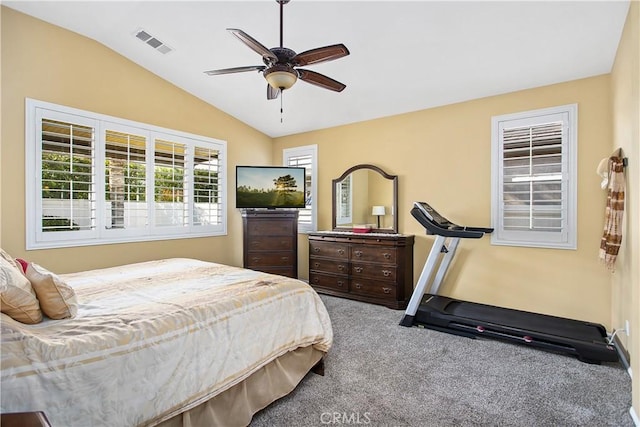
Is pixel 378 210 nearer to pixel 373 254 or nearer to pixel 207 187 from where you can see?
pixel 373 254

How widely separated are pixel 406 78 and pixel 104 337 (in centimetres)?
374

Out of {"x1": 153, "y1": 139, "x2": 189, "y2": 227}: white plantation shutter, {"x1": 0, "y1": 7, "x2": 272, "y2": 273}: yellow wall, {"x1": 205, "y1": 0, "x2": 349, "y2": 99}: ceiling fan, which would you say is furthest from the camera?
{"x1": 153, "y1": 139, "x2": 189, "y2": 227}: white plantation shutter

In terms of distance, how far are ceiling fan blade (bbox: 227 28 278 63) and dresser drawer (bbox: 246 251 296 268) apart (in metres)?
3.06

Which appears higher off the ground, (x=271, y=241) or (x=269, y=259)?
(x=271, y=241)

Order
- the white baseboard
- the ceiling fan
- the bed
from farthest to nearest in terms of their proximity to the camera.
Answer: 1. the ceiling fan
2. the white baseboard
3. the bed

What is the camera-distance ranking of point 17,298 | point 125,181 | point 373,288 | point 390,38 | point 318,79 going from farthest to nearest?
point 373,288, point 125,181, point 390,38, point 318,79, point 17,298

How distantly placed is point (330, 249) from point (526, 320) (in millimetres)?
2516

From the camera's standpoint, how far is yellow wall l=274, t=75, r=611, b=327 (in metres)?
3.30

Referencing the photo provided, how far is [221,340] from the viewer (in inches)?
72.1

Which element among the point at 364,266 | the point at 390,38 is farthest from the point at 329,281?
the point at 390,38

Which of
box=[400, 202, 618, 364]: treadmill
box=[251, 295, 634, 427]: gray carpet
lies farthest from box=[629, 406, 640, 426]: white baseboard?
box=[400, 202, 618, 364]: treadmill

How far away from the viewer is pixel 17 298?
1485 mm

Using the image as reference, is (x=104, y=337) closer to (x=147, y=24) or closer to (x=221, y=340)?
(x=221, y=340)

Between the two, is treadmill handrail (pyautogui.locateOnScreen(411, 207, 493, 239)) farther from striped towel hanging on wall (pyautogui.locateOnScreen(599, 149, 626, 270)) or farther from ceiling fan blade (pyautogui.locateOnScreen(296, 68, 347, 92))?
ceiling fan blade (pyautogui.locateOnScreen(296, 68, 347, 92))
